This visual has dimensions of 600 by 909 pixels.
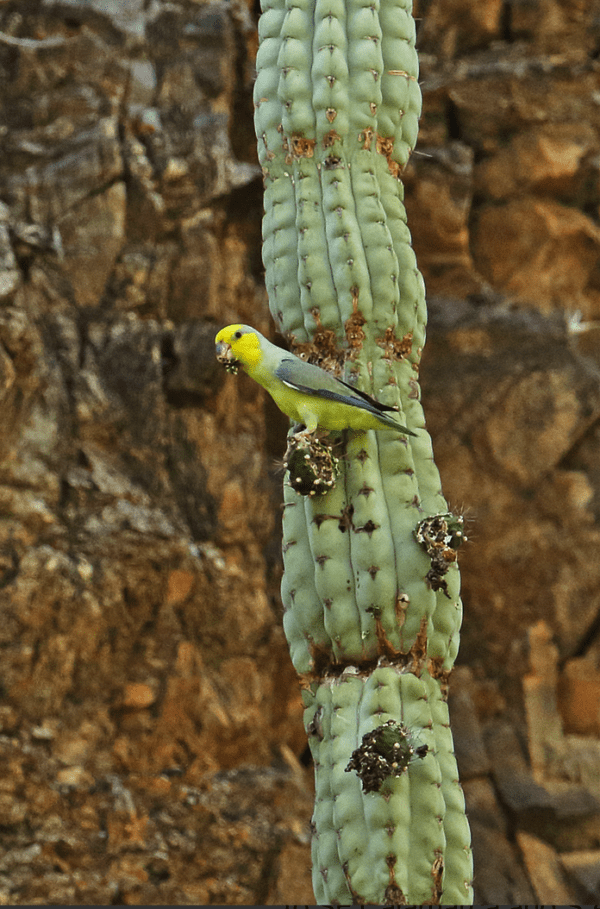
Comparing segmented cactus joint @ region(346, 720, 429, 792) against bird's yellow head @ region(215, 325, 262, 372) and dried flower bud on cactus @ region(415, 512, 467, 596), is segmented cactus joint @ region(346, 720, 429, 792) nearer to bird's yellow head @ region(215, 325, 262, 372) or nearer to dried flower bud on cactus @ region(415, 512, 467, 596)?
dried flower bud on cactus @ region(415, 512, 467, 596)

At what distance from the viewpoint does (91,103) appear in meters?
5.95

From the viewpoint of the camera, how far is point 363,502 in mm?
2514

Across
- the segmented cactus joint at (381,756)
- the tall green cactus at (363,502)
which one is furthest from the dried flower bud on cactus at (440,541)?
the segmented cactus joint at (381,756)

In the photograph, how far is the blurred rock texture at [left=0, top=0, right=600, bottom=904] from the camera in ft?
17.1

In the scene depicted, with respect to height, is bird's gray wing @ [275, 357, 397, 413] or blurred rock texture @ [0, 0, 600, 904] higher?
blurred rock texture @ [0, 0, 600, 904]

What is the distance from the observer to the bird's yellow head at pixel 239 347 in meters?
2.58

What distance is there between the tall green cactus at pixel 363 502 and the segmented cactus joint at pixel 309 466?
0.06m

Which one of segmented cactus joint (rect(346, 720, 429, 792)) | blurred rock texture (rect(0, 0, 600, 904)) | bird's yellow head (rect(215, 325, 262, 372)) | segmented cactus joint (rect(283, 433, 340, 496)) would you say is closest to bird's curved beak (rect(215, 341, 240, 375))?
bird's yellow head (rect(215, 325, 262, 372))

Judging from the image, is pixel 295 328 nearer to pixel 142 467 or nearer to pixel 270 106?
pixel 270 106

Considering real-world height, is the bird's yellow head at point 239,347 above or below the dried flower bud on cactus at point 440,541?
above

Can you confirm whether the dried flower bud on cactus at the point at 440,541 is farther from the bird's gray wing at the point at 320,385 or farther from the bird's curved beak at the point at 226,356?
the bird's curved beak at the point at 226,356

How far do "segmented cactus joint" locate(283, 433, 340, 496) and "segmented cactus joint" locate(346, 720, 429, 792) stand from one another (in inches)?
24.4

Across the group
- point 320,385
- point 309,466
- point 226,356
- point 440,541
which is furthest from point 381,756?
point 226,356

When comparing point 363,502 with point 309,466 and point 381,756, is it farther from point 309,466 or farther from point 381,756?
point 381,756
